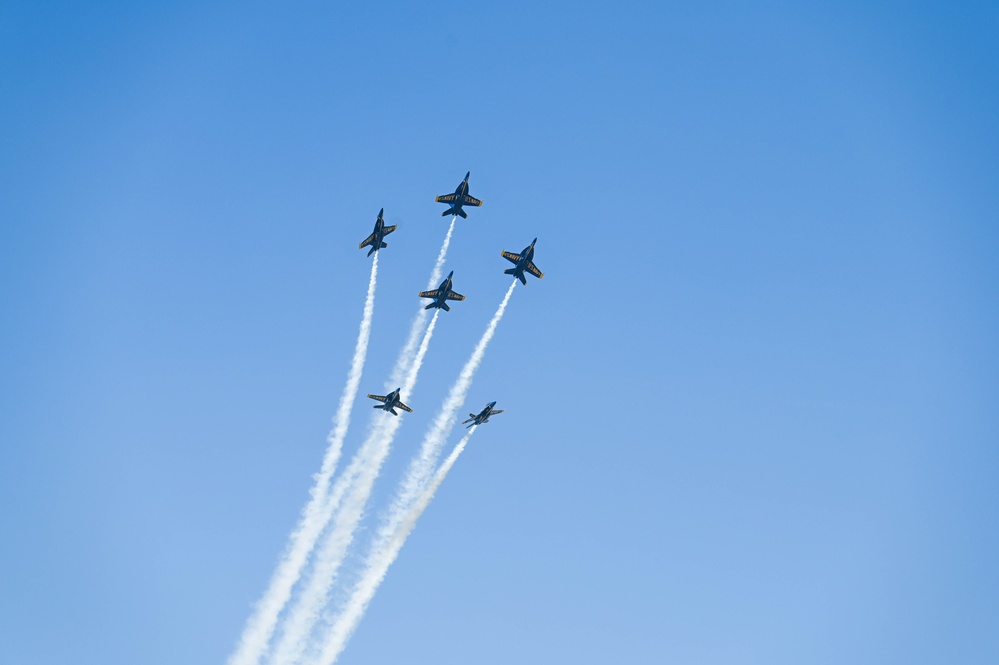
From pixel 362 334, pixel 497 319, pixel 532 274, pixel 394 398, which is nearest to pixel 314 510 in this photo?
pixel 394 398

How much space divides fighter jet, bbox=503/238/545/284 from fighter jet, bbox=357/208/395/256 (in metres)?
16.8

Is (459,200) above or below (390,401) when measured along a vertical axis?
above

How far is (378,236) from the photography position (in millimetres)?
115375

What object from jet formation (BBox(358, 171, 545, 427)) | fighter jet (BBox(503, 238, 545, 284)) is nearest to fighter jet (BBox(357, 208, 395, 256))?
jet formation (BBox(358, 171, 545, 427))

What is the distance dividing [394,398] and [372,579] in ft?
75.9

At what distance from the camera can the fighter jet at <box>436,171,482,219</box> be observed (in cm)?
11532

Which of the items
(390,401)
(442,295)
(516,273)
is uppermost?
(516,273)

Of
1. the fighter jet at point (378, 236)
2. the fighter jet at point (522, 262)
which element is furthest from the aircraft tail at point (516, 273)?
the fighter jet at point (378, 236)

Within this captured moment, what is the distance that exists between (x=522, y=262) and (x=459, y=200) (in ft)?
40.8

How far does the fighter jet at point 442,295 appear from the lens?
113m

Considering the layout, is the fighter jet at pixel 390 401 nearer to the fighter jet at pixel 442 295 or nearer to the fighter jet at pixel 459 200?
the fighter jet at pixel 442 295

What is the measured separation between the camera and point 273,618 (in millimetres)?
92812

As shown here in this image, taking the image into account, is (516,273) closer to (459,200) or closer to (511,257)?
(511,257)

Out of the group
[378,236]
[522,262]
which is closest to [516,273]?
[522,262]
